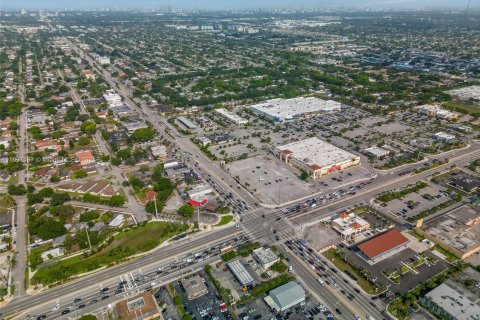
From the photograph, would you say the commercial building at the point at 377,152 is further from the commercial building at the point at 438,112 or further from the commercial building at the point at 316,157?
the commercial building at the point at 438,112

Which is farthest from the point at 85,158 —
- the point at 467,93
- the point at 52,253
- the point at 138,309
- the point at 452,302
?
the point at 467,93

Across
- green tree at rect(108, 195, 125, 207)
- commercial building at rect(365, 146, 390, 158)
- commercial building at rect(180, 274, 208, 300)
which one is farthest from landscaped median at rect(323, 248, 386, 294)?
commercial building at rect(365, 146, 390, 158)

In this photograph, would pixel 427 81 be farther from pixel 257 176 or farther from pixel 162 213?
pixel 162 213

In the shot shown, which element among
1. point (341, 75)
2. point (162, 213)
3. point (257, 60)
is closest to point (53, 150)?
point (162, 213)

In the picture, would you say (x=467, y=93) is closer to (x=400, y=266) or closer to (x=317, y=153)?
(x=317, y=153)

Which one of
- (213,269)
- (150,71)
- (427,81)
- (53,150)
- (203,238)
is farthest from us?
(150,71)

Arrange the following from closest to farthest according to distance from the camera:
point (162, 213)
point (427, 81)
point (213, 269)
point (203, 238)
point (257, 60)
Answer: point (213, 269) → point (203, 238) → point (162, 213) → point (427, 81) → point (257, 60)
